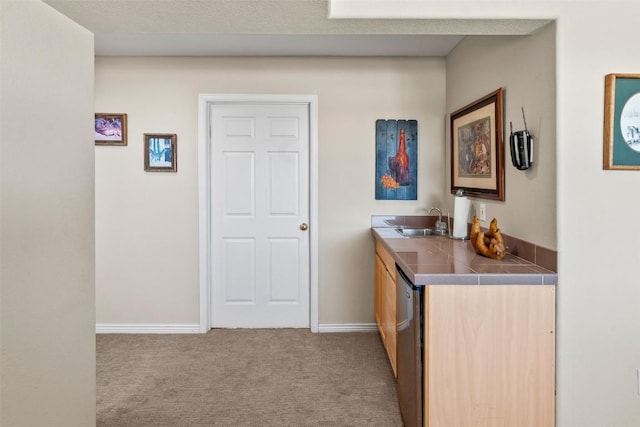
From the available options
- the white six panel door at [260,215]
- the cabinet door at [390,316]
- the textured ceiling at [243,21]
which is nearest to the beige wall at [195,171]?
the white six panel door at [260,215]

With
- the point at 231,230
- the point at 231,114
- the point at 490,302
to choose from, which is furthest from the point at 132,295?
the point at 490,302

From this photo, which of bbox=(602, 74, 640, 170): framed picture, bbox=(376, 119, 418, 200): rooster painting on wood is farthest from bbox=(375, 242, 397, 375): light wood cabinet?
bbox=(602, 74, 640, 170): framed picture

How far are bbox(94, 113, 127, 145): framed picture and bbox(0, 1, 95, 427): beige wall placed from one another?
69.3 inches

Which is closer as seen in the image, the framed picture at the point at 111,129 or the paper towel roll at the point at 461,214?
the paper towel roll at the point at 461,214

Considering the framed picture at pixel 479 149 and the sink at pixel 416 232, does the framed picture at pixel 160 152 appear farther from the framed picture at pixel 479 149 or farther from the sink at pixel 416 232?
the framed picture at pixel 479 149

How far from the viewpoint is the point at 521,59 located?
2312 mm

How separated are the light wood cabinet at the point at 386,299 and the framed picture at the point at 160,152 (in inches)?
76.6

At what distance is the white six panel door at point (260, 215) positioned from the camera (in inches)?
149

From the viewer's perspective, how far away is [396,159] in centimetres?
374

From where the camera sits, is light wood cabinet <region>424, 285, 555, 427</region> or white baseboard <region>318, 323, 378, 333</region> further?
white baseboard <region>318, 323, 378, 333</region>

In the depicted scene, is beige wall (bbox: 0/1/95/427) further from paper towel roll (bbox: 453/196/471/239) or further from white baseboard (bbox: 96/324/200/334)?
paper towel roll (bbox: 453/196/471/239)

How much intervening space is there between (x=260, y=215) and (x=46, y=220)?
7.09ft

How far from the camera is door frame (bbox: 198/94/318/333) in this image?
3.70m

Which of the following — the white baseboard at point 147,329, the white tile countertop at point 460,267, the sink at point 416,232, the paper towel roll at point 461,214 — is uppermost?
the paper towel roll at point 461,214
